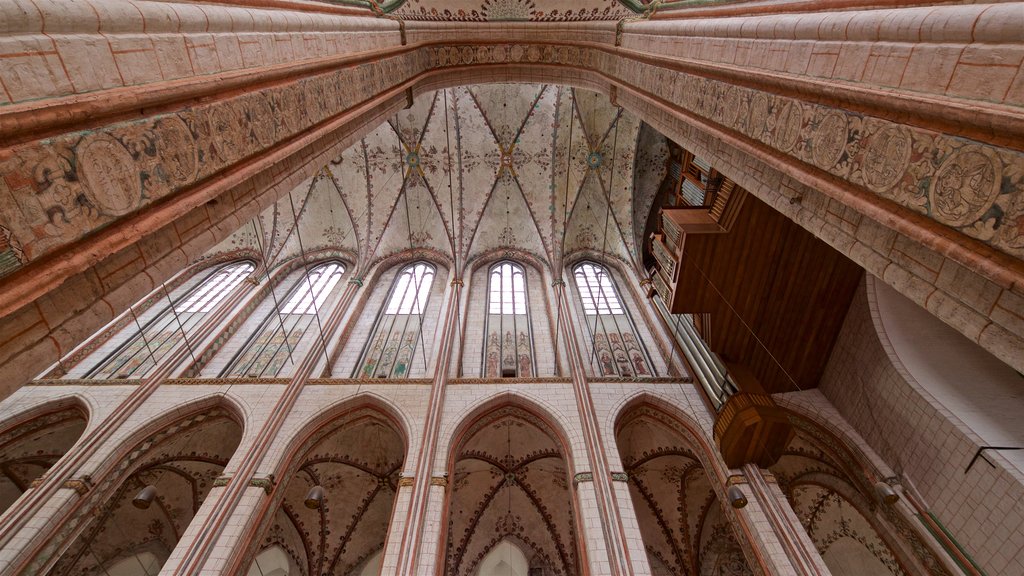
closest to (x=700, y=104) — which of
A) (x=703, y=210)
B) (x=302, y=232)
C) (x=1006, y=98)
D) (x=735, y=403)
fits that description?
(x=703, y=210)

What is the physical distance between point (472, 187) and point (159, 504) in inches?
437

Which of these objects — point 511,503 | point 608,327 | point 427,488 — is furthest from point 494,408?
point 608,327

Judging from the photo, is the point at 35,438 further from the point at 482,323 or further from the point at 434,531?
the point at 482,323

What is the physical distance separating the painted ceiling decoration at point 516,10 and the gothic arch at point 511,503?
863 centimetres

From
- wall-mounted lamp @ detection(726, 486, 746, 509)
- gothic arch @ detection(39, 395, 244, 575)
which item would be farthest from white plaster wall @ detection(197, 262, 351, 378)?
wall-mounted lamp @ detection(726, 486, 746, 509)

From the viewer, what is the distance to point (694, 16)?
565 centimetres

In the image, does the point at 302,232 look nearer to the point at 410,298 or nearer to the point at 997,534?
the point at 410,298

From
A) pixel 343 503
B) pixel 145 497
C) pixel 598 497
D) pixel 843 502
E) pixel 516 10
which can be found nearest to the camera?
pixel 145 497

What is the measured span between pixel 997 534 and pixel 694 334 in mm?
4669

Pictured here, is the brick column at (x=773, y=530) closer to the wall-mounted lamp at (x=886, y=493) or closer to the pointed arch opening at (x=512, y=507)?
the wall-mounted lamp at (x=886, y=493)

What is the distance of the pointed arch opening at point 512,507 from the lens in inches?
365

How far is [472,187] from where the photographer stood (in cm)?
1365

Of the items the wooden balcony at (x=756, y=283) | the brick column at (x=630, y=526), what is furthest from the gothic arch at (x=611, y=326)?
the brick column at (x=630, y=526)

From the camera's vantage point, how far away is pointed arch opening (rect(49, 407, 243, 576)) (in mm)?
8164
